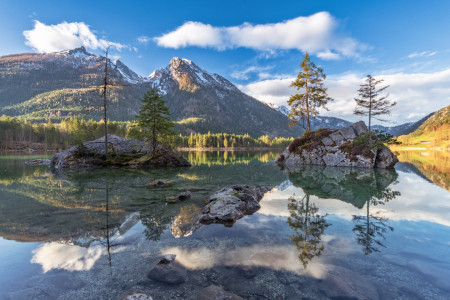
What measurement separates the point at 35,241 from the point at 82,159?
2843 cm

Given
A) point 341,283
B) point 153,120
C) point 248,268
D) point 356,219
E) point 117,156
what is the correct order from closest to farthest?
point 341,283, point 248,268, point 356,219, point 153,120, point 117,156

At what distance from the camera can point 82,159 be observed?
29406 mm

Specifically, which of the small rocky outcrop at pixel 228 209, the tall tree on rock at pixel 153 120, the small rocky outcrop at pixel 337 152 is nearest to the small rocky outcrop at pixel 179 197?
the small rocky outcrop at pixel 228 209

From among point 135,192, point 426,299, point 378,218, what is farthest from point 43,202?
point 378,218

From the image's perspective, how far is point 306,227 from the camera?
7.49 m

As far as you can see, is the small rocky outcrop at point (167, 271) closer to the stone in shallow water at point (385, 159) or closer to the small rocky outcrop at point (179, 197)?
the small rocky outcrop at point (179, 197)

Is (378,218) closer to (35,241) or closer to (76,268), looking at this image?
(76,268)

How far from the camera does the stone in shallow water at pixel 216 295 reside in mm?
3729

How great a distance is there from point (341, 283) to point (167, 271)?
4.18 m

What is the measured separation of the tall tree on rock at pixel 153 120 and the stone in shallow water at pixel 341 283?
28.0m

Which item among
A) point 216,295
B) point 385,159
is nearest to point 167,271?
point 216,295

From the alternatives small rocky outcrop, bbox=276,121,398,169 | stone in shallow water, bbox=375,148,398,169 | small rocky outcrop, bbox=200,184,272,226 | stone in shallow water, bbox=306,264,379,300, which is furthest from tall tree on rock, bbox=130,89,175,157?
stone in shallow water, bbox=375,148,398,169

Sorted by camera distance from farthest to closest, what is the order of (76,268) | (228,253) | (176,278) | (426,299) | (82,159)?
1. (82,159)
2. (228,253)
3. (76,268)
4. (176,278)
5. (426,299)

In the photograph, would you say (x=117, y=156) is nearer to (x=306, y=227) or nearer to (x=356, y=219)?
(x=306, y=227)
